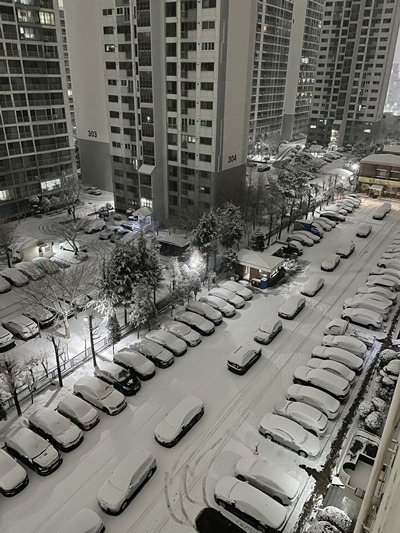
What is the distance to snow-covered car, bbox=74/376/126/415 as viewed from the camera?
19.8 metres

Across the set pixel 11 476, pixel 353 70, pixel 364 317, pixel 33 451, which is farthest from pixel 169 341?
pixel 353 70

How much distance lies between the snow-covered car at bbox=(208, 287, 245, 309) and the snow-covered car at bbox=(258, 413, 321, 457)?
1107cm

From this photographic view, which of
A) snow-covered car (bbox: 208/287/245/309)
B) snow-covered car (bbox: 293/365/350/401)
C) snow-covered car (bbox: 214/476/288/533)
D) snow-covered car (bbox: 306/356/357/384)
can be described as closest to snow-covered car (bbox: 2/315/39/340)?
snow-covered car (bbox: 208/287/245/309)

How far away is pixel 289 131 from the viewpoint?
3740 inches

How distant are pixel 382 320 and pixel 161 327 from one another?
15.5 meters

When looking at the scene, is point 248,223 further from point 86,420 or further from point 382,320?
point 86,420

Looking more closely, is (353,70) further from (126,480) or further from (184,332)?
(126,480)

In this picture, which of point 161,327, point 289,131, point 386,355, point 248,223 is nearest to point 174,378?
point 161,327

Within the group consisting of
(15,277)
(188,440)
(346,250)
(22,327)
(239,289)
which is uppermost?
(346,250)

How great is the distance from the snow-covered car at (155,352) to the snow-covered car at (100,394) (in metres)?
3.27

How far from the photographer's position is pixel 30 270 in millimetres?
33156

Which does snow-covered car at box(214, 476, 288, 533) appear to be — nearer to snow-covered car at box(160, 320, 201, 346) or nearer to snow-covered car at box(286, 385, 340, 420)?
snow-covered car at box(286, 385, 340, 420)

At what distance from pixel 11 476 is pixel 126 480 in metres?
4.81

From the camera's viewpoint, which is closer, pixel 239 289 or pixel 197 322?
pixel 197 322
